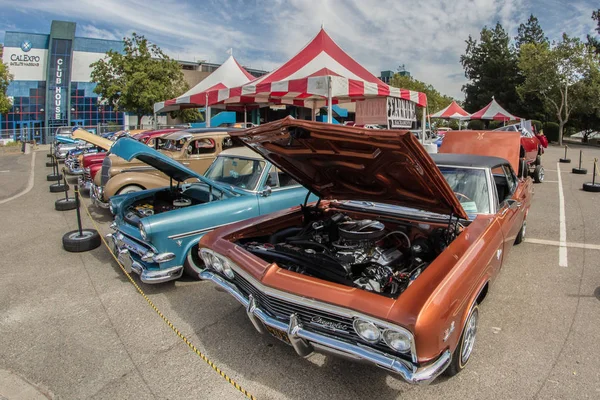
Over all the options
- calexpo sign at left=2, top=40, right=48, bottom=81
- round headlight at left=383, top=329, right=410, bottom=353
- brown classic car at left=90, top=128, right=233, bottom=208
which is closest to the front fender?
brown classic car at left=90, top=128, right=233, bottom=208

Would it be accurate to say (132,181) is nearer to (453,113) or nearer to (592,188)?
(592,188)

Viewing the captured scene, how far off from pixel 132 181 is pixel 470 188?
6142 mm

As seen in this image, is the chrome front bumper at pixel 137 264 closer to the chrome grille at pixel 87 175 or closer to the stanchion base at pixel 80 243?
the stanchion base at pixel 80 243

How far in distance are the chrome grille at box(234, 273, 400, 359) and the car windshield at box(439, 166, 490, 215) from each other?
1.90m

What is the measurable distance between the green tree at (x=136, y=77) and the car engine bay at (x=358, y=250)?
78.6 ft

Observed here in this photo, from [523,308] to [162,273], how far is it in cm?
370

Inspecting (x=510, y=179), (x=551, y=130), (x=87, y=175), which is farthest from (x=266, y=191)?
(x=551, y=130)

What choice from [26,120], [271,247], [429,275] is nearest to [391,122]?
[271,247]

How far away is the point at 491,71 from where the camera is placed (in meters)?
45.4

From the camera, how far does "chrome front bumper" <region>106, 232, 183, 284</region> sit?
13.1 ft

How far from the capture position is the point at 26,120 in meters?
36.8

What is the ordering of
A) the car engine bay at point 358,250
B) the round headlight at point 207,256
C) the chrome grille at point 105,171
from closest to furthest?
the car engine bay at point 358,250
the round headlight at point 207,256
the chrome grille at point 105,171

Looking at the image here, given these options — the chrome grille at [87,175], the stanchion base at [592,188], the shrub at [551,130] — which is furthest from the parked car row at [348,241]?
the shrub at [551,130]

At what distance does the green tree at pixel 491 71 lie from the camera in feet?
143
